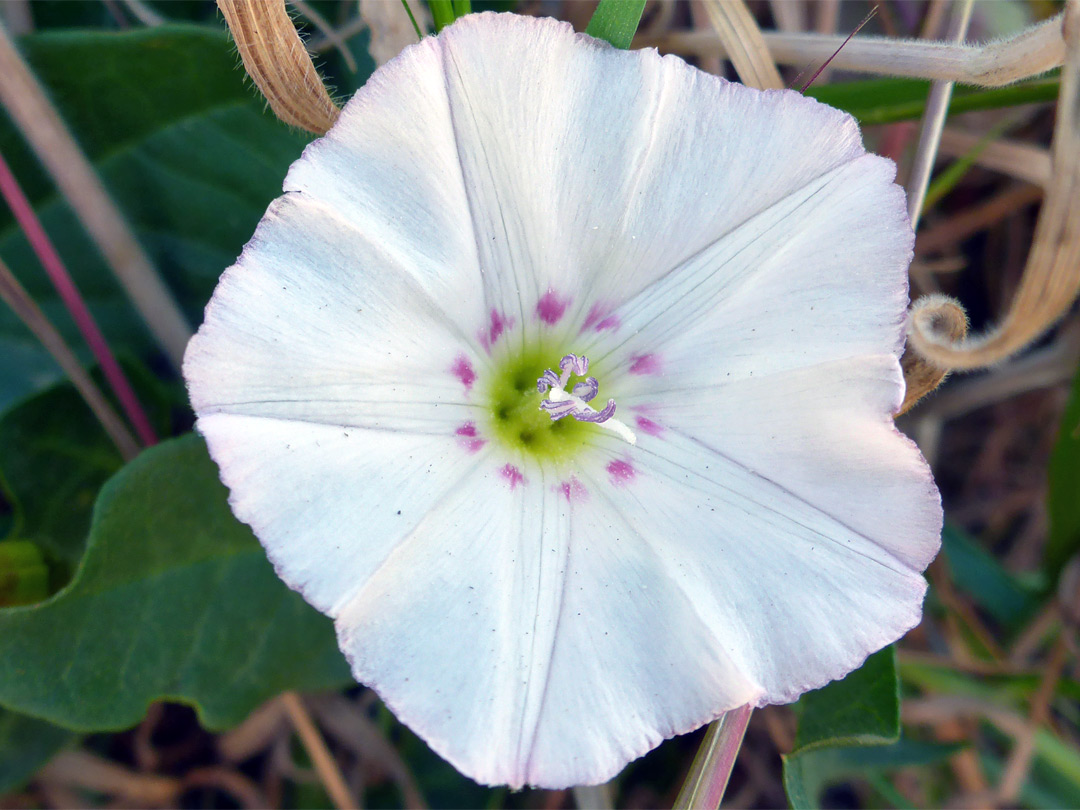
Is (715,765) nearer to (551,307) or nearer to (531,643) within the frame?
(531,643)

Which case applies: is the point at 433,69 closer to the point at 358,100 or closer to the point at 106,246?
the point at 358,100

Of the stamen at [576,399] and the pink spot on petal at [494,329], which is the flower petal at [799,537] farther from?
the pink spot on petal at [494,329]

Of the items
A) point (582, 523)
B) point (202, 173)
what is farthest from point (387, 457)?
point (202, 173)

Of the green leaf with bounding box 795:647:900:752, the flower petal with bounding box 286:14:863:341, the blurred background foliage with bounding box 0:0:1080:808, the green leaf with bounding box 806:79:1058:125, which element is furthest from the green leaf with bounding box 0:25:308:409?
the green leaf with bounding box 795:647:900:752

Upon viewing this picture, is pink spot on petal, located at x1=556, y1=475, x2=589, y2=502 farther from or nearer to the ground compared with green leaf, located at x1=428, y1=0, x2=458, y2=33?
nearer to the ground

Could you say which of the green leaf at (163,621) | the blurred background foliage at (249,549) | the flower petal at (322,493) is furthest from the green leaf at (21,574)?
the flower petal at (322,493)

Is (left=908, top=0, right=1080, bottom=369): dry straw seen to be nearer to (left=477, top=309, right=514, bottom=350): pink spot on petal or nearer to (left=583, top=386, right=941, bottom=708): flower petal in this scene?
(left=583, top=386, right=941, bottom=708): flower petal

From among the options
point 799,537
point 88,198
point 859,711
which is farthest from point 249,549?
point 859,711
